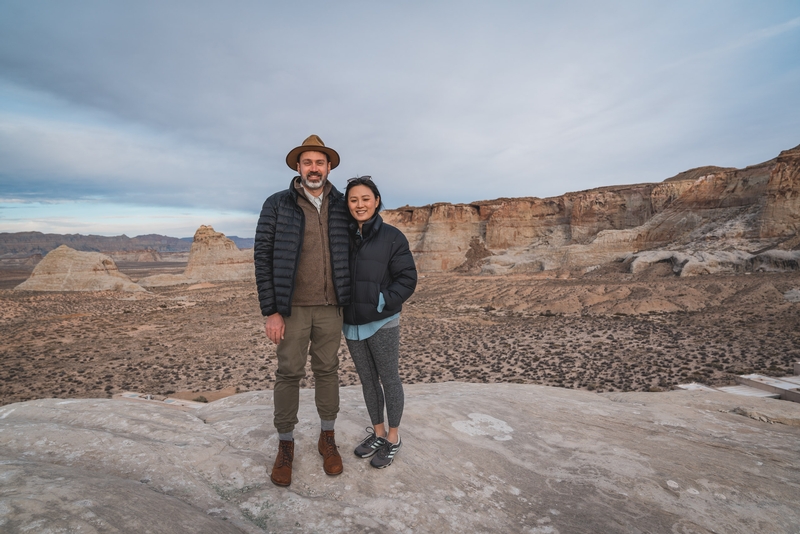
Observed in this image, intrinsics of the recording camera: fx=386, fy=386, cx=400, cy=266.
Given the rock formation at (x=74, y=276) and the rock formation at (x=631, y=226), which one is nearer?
the rock formation at (x=631, y=226)

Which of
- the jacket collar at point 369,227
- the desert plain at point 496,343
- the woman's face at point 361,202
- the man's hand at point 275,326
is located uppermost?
the woman's face at point 361,202

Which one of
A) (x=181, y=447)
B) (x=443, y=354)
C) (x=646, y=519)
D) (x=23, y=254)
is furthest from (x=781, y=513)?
(x=23, y=254)

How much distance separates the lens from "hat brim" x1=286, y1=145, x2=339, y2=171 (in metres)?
2.63

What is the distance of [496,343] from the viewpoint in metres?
11.6

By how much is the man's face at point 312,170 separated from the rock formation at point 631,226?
22888 millimetres

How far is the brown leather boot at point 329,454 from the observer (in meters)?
2.44

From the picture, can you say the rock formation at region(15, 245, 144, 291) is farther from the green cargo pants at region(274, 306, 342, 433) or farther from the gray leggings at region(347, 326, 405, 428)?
the gray leggings at region(347, 326, 405, 428)

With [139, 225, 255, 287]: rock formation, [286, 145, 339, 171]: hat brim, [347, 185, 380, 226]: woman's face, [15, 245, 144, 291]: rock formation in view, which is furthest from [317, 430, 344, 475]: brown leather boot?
[139, 225, 255, 287]: rock formation

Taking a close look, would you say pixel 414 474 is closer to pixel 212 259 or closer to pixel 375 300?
pixel 375 300

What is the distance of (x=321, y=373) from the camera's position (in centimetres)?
268

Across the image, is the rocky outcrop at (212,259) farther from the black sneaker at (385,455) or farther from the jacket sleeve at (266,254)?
the black sneaker at (385,455)

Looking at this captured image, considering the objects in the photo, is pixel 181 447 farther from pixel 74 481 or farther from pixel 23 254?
pixel 23 254

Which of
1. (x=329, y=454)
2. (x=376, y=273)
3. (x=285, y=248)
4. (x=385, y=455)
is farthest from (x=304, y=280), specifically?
(x=385, y=455)

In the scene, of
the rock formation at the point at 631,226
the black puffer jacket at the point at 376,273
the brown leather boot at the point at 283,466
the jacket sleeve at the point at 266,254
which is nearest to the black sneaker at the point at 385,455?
the brown leather boot at the point at 283,466
